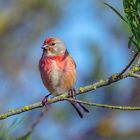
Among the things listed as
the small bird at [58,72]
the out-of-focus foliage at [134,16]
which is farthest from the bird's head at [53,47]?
the out-of-focus foliage at [134,16]

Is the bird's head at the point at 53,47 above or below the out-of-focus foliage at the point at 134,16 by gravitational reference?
above

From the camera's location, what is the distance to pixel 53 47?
224 inches

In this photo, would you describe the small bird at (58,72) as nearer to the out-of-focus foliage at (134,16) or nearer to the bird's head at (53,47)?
the bird's head at (53,47)

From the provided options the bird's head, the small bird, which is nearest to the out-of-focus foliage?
the small bird

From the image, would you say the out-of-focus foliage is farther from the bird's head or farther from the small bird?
the bird's head

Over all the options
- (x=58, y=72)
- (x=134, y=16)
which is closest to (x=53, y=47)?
(x=58, y=72)

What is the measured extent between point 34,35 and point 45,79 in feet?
15.5

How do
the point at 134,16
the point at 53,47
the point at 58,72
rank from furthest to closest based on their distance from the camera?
the point at 53,47, the point at 58,72, the point at 134,16

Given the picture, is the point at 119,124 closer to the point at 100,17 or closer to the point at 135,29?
the point at 100,17

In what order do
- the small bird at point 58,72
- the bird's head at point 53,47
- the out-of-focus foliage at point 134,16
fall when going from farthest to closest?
the bird's head at point 53,47, the small bird at point 58,72, the out-of-focus foliage at point 134,16

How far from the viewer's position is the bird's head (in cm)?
565

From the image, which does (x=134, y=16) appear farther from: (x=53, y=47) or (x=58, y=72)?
(x=53, y=47)

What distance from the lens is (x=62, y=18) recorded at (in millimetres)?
10727

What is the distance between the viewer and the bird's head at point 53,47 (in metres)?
5.65
